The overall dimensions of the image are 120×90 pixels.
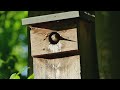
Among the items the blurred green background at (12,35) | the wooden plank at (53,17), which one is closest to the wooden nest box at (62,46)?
the wooden plank at (53,17)

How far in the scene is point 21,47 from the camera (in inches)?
285

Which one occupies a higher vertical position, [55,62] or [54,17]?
[54,17]

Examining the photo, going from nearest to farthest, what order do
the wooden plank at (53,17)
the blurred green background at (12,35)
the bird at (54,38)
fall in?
the wooden plank at (53,17), the bird at (54,38), the blurred green background at (12,35)

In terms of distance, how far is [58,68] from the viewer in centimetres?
220

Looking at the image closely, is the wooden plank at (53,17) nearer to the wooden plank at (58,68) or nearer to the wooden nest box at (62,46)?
the wooden nest box at (62,46)

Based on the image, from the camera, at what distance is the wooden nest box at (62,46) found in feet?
7.09

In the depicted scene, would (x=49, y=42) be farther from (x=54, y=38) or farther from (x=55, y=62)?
(x=55, y=62)

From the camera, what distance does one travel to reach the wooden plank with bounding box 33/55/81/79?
2.13 meters

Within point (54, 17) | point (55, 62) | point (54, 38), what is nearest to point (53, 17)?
point (54, 17)

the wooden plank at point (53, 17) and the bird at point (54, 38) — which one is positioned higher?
the wooden plank at point (53, 17)

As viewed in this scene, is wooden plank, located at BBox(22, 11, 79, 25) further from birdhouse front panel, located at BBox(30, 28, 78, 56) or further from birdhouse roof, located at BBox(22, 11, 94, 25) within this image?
birdhouse front panel, located at BBox(30, 28, 78, 56)

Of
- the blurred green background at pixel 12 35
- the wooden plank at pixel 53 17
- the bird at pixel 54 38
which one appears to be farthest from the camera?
the blurred green background at pixel 12 35

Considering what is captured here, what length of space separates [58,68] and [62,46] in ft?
0.51
